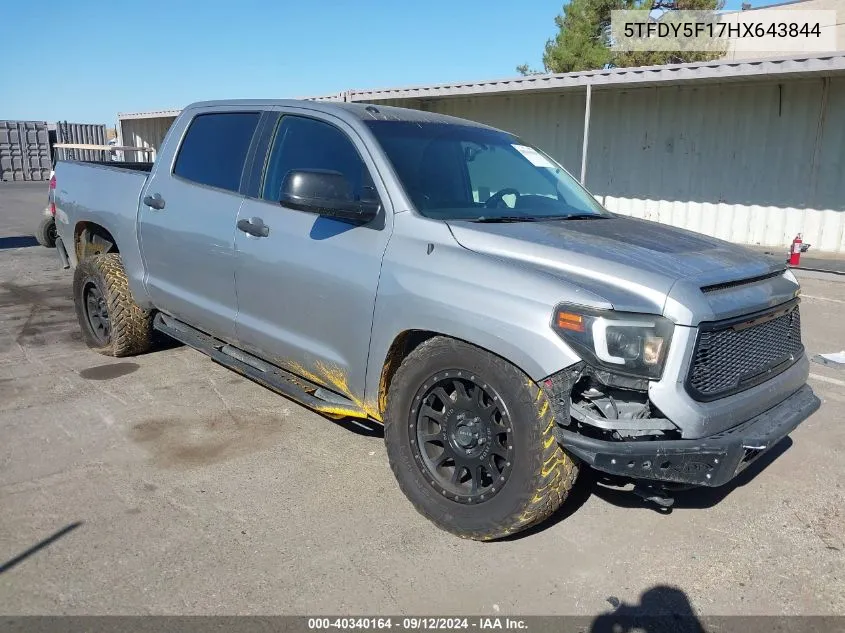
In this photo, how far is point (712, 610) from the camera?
8.66 feet

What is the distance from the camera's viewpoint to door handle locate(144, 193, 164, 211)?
4.65 metres

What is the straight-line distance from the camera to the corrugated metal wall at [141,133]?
28672 millimetres

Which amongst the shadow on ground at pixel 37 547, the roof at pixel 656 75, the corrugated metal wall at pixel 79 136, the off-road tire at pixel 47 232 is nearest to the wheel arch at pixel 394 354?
the shadow on ground at pixel 37 547

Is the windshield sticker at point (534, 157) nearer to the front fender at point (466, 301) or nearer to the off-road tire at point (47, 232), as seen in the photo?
Result: the front fender at point (466, 301)

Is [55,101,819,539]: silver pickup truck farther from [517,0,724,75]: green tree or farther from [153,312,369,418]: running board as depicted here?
[517,0,724,75]: green tree

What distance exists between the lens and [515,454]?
9.05 ft

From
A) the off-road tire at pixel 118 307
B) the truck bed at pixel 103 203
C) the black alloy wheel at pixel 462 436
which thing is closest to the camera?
the black alloy wheel at pixel 462 436

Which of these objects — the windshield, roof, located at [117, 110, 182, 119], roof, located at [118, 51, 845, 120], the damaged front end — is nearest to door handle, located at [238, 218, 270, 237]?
the windshield

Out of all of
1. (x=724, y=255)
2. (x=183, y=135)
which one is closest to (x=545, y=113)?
(x=183, y=135)

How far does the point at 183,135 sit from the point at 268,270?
1658mm

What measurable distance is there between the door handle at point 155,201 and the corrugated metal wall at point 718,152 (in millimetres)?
11803

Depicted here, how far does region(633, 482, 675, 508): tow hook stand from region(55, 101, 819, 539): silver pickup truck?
0.01 metres

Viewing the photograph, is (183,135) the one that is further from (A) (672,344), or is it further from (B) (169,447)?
(A) (672,344)

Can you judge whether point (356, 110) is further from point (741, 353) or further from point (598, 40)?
point (598, 40)
